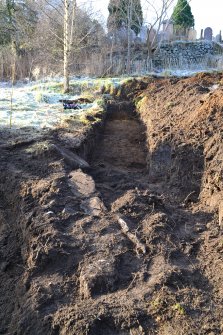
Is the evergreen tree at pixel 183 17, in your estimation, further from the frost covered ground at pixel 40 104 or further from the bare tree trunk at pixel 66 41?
the bare tree trunk at pixel 66 41

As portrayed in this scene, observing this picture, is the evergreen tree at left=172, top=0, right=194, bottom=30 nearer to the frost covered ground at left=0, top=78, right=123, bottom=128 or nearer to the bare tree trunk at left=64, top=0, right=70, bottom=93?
the frost covered ground at left=0, top=78, right=123, bottom=128

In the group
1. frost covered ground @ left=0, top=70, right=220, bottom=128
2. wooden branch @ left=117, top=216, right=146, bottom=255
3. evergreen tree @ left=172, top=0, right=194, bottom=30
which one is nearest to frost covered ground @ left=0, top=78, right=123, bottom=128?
frost covered ground @ left=0, top=70, right=220, bottom=128

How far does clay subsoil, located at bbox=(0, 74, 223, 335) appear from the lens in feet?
9.62

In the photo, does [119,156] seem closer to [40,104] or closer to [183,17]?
[40,104]

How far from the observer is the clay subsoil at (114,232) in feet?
9.62

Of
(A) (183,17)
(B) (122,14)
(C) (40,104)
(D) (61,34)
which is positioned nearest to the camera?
(C) (40,104)

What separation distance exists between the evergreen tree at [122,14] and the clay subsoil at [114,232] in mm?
13708

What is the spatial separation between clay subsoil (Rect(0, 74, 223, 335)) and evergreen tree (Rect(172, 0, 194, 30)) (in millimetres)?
17684

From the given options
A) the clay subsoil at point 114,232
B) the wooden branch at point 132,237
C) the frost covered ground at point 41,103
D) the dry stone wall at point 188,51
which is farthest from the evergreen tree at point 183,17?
the wooden branch at point 132,237

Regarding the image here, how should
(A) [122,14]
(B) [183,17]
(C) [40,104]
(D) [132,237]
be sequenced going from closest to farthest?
(D) [132,237] → (C) [40,104] → (A) [122,14] → (B) [183,17]

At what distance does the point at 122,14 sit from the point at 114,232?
60.7 feet

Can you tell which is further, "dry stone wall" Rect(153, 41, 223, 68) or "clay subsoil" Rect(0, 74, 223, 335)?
"dry stone wall" Rect(153, 41, 223, 68)

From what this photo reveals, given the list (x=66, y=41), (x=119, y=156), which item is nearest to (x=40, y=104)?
(x=66, y=41)

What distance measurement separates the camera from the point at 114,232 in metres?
3.91
